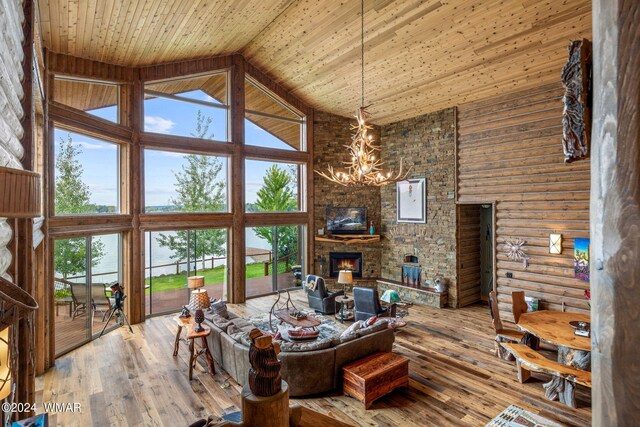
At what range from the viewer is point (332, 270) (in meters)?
10.4

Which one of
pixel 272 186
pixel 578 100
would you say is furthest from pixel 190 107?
pixel 578 100

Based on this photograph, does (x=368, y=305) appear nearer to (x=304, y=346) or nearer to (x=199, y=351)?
(x=304, y=346)

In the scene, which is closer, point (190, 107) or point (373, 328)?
point (373, 328)

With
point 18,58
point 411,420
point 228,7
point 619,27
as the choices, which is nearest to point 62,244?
point 18,58

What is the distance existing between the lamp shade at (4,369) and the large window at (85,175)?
202 inches

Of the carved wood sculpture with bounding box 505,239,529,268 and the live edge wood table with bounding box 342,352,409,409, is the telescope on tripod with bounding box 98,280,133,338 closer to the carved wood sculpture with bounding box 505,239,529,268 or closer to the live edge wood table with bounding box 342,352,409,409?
the live edge wood table with bounding box 342,352,409,409

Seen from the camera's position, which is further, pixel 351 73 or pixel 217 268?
pixel 217 268

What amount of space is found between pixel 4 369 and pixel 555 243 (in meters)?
8.43

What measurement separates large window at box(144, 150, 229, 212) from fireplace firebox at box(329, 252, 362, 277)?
365 centimetres

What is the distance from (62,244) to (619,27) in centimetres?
765

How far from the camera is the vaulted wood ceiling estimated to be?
546 centimetres

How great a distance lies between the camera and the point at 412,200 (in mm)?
9750

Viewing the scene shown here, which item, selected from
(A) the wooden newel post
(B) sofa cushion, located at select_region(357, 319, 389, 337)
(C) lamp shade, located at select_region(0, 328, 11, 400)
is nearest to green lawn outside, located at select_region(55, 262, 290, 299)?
(B) sofa cushion, located at select_region(357, 319, 389, 337)

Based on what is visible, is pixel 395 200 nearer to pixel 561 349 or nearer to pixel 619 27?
pixel 561 349
